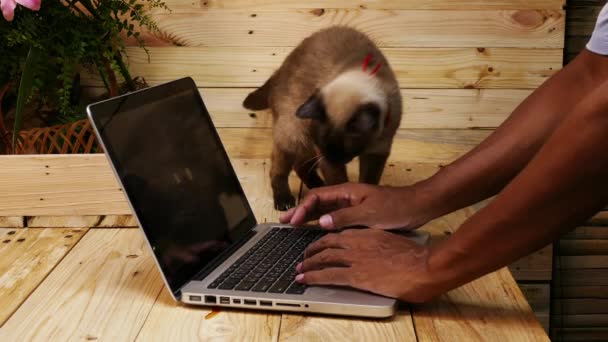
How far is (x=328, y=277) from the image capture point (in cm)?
101

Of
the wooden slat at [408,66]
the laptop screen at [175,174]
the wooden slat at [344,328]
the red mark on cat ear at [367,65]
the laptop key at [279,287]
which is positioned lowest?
the wooden slat at [408,66]

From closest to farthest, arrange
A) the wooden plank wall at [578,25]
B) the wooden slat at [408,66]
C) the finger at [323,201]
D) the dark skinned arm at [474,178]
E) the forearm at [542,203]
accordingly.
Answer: the forearm at [542,203] < the dark skinned arm at [474,178] < the finger at [323,201] < the wooden plank wall at [578,25] < the wooden slat at [408,66]

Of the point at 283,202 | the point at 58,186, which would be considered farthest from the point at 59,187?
the point at 283,202

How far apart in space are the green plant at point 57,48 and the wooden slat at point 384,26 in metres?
0.20

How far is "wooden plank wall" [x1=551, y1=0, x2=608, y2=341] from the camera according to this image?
1815 millimetres

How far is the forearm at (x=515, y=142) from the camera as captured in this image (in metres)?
1.12

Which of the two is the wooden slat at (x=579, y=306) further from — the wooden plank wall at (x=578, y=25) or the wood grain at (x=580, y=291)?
the wooden plank wall at (x=578, y=25)

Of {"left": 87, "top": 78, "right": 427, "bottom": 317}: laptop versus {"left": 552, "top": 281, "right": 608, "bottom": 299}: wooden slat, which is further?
{"left": 552, "top": 281, "right": 608, "bottom": 299}: wooden slat

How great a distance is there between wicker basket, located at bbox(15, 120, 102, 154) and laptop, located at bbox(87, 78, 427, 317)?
499 millimetres

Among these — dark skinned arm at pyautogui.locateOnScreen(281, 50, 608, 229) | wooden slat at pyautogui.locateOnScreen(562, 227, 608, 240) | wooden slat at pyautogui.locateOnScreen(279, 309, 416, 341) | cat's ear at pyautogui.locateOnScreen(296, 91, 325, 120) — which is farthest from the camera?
wooden slat at pyautogui.locateOnScreen(562, 227, 608, 240)

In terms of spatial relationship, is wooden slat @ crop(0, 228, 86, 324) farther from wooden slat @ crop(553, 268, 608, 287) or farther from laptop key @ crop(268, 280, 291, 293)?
wooden slat @ crop(553, 268, 608, 287)

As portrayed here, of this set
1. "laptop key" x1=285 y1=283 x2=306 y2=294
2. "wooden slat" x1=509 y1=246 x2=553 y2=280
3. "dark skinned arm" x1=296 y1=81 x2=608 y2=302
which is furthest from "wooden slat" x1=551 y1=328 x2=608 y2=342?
"laptop key" x1=285 y1=283 x2=306 y2=294

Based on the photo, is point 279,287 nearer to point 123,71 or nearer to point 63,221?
point 63,221

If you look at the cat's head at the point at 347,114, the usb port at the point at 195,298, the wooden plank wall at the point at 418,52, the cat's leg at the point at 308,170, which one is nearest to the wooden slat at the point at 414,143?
the wooden plank wall at the point at 418,52
